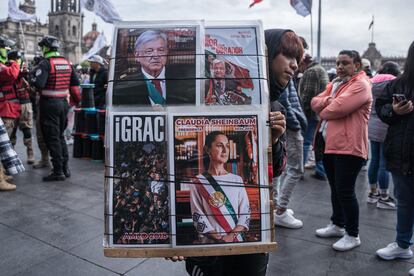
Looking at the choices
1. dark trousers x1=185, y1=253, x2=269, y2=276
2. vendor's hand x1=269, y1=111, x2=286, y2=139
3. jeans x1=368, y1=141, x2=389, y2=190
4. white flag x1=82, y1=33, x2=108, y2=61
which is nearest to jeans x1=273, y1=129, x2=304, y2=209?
jeans x1=368, y1=141, x2=389, y2=190

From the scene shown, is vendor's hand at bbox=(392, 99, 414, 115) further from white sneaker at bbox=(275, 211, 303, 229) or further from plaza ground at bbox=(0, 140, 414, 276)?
white sneaker at bbox=(275, 211, 303, 229)

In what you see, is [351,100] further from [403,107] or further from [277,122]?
[277,122]

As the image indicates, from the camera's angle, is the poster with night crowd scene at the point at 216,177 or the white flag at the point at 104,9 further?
the white flag at the point at 104,9

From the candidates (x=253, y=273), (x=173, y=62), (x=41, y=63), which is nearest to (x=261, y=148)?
(x=173, y=62)

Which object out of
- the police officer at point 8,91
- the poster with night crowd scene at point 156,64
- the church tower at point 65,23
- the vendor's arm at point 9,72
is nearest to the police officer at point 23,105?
the police officer at point 8,91

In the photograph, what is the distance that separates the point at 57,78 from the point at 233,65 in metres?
5.07

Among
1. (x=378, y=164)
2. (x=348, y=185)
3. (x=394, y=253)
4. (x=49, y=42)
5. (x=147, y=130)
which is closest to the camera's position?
(x=147, y=130)

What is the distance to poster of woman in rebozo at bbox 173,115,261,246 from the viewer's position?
1546mm

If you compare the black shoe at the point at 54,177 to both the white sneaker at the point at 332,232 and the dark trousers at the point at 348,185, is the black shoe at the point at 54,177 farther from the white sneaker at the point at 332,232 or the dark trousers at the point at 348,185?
the dark trousers at the point at 348,185

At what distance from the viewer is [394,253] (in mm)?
3549

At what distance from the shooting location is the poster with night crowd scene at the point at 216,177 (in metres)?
1.55

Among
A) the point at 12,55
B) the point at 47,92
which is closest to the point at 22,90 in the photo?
the point at 12,55

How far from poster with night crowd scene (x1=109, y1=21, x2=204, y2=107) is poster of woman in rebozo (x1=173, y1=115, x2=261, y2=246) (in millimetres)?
126

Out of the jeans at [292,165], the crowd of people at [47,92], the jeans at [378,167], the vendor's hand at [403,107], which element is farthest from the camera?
the crowd of people at [47,92]
